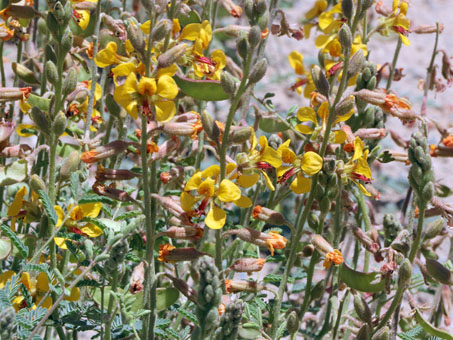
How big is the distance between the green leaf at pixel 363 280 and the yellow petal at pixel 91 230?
90 cm

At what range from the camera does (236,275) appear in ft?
10.4

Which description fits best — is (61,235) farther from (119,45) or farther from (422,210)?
(422,210)

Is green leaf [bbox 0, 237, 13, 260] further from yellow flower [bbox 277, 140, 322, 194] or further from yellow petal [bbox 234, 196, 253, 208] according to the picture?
yellow flower [bbox 277, 140, 322, 194]

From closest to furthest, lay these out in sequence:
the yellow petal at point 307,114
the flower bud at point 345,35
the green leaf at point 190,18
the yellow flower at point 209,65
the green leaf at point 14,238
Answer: the flower bud at point 345,35 → the green leaf at point 14,238 → the yellow flower at point 209,65 → the yellow petal at point 307,114 → the green leaf at point 190,18

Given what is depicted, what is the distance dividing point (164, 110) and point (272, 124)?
736mm

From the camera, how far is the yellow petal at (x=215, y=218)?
199cm

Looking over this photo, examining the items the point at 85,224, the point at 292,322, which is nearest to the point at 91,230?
the point at 85,224

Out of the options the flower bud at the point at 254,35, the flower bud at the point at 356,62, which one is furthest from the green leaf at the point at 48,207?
the flower bud at the point at 356,62

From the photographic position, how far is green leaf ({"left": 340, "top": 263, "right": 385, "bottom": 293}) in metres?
2.29

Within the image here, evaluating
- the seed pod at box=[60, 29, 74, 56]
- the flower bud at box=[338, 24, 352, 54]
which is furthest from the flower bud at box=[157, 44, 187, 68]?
the flower bud at box=[338, 24, 352, 54]

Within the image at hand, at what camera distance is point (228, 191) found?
2.01m

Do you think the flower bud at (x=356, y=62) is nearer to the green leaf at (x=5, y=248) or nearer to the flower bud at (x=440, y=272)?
the flower bud at (x=440, y=272)

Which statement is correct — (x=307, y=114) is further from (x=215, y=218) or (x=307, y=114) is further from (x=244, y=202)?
(x=215, y=218)

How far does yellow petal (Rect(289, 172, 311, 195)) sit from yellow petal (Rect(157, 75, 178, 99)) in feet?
2.00
